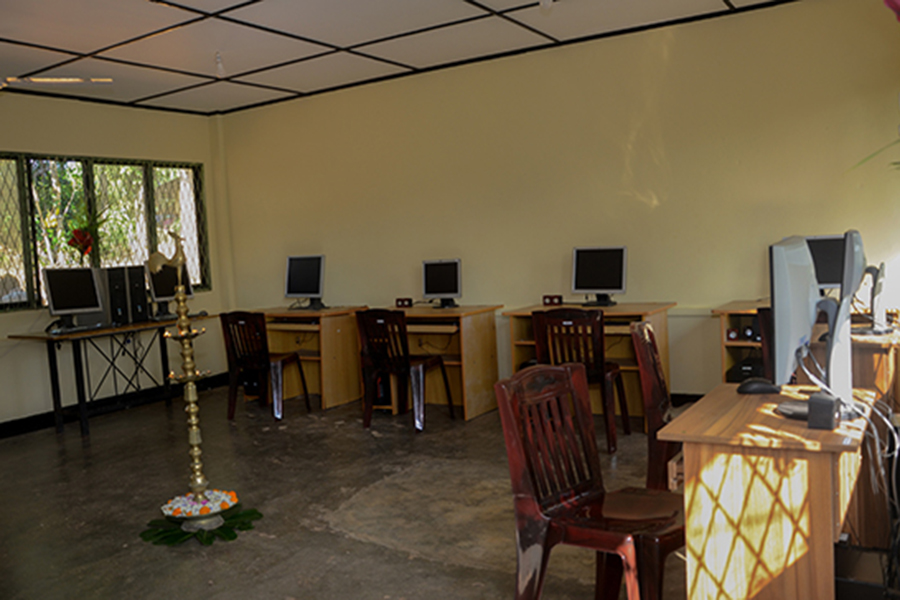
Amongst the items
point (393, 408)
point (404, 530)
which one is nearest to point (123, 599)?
point (404, 530)

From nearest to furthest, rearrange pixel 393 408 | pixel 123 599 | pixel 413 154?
pixel 123 599 → pixel 393 408 → pixel 413 154

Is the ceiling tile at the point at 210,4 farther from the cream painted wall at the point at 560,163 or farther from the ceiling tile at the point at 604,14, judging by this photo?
the cream painted wall at the point at 560,163

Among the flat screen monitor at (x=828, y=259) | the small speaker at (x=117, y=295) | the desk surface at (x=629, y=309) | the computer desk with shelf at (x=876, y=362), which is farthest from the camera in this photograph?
the small speaker at (x=117, y=295)

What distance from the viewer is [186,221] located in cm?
770

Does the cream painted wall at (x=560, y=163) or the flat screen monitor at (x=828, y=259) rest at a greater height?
the cream painted wall at (x=560, y=163)

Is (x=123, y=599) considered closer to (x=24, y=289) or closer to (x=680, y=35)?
(x=24, y=289)

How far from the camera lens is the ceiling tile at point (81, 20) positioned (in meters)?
4.27

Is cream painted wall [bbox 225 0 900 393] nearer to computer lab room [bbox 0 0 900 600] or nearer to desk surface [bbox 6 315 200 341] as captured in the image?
computer lab room [bbox 0 0 900 600]

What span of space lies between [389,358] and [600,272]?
5.67 ft

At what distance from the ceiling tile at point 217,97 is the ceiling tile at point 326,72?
30 cm

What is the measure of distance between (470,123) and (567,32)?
1.18m

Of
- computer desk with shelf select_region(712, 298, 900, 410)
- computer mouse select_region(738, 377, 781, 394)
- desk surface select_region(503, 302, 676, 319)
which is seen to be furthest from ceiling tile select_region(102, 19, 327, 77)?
computer desk with shelf select_region(712, 298, 900, 410)

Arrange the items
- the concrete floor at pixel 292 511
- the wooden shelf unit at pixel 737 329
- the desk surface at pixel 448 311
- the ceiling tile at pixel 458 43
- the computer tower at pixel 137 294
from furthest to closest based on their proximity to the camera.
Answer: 1. the computer tower at pixel 137 294
2. the desk surface at pixel 448 311
3. the ceiling tile at pixel 458 43
4. the wooden shelf unit at pixel 737 329
5. the concrete floor at pixel 292 511

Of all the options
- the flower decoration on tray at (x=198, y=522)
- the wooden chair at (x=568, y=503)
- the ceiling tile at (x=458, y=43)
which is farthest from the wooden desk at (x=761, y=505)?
the ceiling tile at (x=458, y=43)
